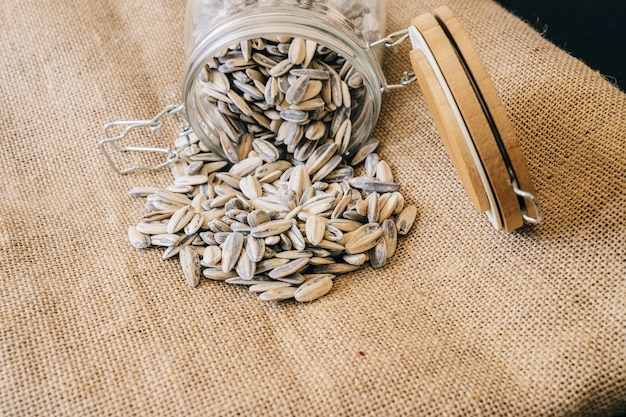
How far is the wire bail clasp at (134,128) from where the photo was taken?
0.94 metres

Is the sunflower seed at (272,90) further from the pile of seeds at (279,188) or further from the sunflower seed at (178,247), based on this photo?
the sunflower seed at (178,247)

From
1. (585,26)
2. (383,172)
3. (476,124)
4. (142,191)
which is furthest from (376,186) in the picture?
(585,26)

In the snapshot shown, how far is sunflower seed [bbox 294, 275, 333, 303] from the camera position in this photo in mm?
809

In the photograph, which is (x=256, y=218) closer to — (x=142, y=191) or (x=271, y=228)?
(x=271, y=228)

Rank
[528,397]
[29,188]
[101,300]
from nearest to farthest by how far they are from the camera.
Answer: [528,397] < [101,300] < [29,188]

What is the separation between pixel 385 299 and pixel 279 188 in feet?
0.82

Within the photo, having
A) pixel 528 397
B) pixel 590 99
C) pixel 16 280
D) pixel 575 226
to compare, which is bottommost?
pixel 16 280

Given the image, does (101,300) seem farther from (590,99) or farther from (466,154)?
(590,99)

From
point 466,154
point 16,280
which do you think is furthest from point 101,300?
point 466,154

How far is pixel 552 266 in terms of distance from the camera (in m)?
0.77

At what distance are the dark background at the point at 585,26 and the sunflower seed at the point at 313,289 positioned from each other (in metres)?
0.82

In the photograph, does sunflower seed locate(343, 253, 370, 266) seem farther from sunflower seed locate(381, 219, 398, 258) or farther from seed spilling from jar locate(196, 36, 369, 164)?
seed spilling from jar locate(196, 36, 369, 164)

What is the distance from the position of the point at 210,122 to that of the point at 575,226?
A: 0.56m

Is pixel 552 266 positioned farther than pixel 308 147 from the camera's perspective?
No
